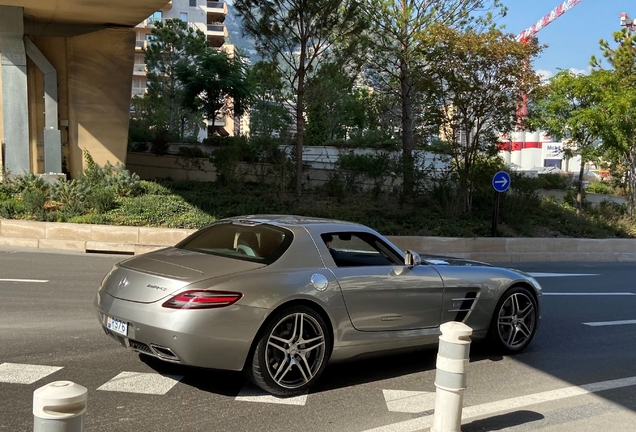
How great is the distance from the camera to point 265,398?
5062mm

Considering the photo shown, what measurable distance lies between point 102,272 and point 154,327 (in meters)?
7.16

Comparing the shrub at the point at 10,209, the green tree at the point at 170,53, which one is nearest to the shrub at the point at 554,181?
the green tree at the point at 170,53

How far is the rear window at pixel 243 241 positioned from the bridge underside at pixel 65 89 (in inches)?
577

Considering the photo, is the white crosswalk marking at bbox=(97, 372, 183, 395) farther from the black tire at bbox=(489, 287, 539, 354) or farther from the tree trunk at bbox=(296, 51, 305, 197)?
the tree trunk at bbox=(296, 51, 305, 197)

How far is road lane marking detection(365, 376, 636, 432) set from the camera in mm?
4629

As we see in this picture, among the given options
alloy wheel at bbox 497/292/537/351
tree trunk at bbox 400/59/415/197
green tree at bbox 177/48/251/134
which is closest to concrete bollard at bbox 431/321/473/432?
alloy wheel at bbox 497/292/537/351

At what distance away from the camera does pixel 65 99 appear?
2188 centimetres

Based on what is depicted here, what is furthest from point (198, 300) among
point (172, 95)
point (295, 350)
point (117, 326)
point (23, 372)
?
point (172, 95)

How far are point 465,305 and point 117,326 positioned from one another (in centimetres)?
334

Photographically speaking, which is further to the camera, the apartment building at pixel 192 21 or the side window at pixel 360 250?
the apartment building at pixel 192 21

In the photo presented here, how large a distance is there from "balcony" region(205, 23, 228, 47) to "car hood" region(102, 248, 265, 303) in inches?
3392

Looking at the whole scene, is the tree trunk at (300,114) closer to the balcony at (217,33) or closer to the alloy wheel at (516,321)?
the alloy wheel at (516,321)

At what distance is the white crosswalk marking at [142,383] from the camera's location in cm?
508

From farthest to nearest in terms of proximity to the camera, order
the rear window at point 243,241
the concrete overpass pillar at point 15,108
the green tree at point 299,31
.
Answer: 1. the concrete overpass pillar at point 15,108
2. the green tree at point 299,31
3. the rear window at point 243,241
